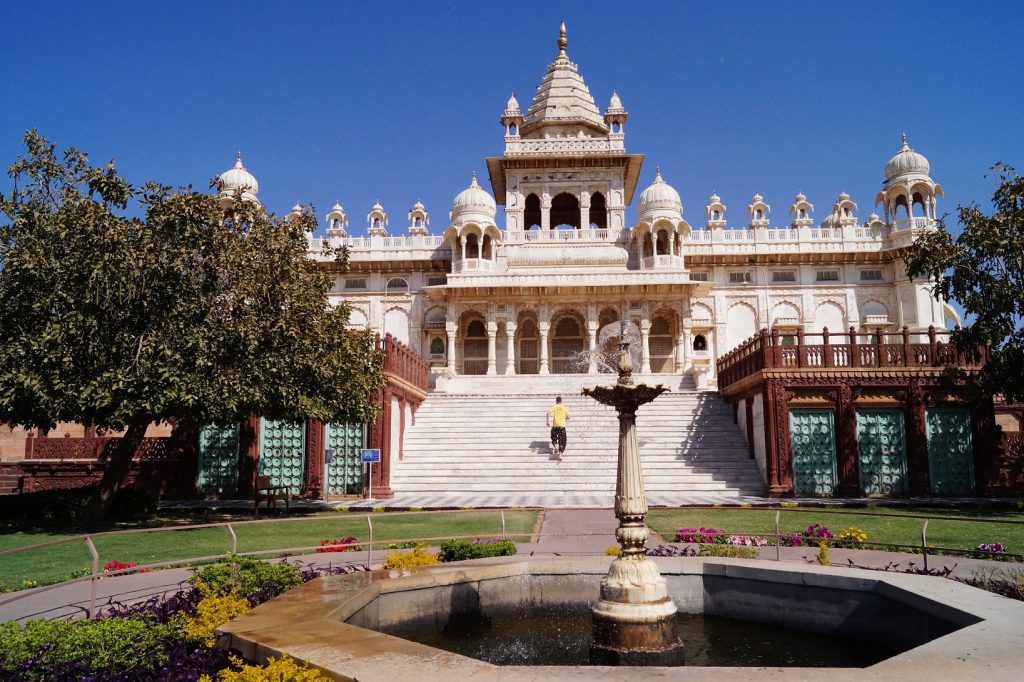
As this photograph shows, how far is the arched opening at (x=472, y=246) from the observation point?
A: 38.7 meters

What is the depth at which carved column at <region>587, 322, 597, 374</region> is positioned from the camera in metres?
36.2

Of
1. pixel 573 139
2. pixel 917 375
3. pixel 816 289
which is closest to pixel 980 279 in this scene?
pixel 917 375

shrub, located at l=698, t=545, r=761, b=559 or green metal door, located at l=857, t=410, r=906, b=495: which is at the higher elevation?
green metal door, located at l=857, t=410, r=906, b=495

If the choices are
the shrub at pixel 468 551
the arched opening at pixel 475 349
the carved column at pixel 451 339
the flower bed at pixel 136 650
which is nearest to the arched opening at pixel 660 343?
the arched opening at pixel 475 349

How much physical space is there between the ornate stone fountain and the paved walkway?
1.92m

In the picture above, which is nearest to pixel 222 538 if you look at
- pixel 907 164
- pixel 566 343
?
pixel 566 343

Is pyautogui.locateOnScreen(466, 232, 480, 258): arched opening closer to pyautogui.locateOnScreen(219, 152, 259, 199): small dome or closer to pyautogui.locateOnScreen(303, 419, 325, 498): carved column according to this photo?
pyautogui.locateOnScreen(219, 152, 259, 199): small dome

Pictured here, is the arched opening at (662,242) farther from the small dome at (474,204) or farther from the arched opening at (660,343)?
the small dome at (474,204)

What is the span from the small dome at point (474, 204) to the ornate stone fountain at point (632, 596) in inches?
1301

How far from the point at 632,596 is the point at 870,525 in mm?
8448

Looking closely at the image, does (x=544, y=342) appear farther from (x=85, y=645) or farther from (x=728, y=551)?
(x=85, y=645)

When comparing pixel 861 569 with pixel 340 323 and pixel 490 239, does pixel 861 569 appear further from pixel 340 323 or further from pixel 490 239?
pixel 490 239

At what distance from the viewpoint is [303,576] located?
7.76 metres

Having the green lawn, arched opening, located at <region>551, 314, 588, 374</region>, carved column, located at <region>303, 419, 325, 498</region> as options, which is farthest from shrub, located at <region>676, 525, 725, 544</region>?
arched opening, located at <region>551, 314, 588, 374</region>
